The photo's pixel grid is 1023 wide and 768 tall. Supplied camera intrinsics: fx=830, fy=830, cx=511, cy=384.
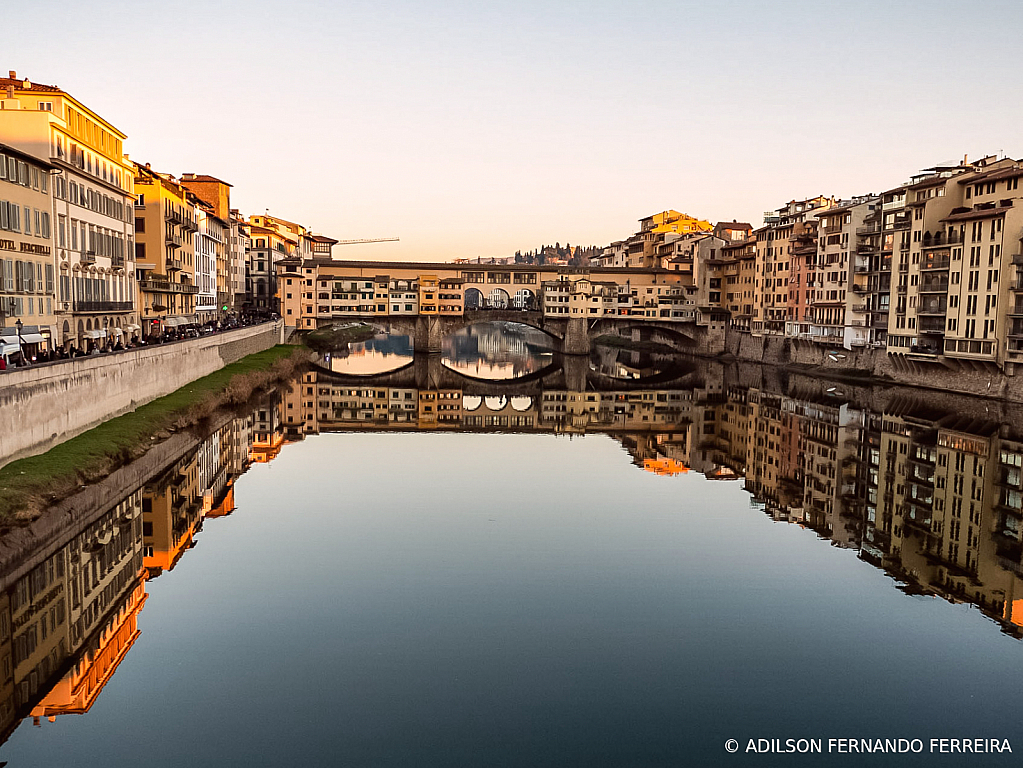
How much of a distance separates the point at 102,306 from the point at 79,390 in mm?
15890

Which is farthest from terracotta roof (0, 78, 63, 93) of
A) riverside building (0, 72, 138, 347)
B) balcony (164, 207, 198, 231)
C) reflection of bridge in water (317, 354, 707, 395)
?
reflection of bridge in water (317, 354, 707, 395)

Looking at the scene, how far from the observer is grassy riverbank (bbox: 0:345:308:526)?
1883 cm

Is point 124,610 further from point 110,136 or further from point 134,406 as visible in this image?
point 110,136

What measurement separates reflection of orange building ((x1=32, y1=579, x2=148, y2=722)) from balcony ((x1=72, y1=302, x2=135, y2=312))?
24.0m

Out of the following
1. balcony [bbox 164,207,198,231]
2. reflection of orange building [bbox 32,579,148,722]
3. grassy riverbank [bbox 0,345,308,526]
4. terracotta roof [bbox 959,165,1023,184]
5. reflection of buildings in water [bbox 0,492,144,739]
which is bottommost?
reflection of orange building [bbox 32,579,148,722]

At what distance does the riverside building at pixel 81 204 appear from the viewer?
33.0 metres

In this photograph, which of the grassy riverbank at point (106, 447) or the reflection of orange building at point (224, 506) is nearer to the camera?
the grassy riverbank at point (106, 447)

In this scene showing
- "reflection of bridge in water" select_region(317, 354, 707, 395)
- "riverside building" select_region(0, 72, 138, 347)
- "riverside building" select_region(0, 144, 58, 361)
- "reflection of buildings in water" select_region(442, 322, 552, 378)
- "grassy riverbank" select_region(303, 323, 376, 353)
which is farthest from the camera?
"grassy riverbank" select_region(303, 323, 376, 353)

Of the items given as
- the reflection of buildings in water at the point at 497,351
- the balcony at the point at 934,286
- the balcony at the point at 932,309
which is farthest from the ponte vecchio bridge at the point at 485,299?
the balcony at the point at 934,286

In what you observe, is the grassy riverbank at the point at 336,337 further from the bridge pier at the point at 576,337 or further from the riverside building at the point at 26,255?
the riverside building at the point at 26,255

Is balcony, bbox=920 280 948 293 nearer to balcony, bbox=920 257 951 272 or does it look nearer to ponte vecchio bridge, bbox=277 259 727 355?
balcony, bbox=920 257 951 272

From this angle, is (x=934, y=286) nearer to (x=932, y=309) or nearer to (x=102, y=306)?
(x=932, y=309)

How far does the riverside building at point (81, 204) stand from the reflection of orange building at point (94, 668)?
2067cm

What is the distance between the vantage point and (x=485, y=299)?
86.2 m
